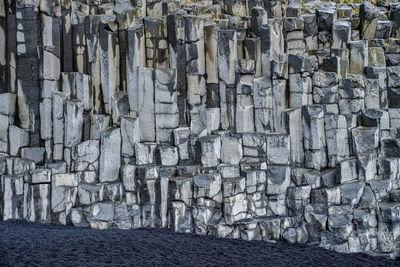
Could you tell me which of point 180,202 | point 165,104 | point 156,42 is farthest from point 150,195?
point 156,42

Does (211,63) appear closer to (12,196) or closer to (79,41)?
(79,41)

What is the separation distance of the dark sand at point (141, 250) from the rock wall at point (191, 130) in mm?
730

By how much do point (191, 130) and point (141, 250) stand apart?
345 cm

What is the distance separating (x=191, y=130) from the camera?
12.2m

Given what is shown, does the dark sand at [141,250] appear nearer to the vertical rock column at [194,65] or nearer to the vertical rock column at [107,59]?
the vertical rock column at [194,65]

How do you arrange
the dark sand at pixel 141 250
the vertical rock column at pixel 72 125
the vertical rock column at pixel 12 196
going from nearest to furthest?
the dark sand at pixel 141 250, the vertical rock column at pixel 12 196, the vertical rock column at pixel 72 125

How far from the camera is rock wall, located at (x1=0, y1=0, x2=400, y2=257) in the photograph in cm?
1174

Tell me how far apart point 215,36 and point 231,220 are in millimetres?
4034

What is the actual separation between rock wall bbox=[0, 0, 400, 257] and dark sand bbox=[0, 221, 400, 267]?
2.39ft

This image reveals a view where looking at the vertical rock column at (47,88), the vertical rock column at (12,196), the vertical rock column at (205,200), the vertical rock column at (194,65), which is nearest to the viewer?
the vertical rock column at (205,200)

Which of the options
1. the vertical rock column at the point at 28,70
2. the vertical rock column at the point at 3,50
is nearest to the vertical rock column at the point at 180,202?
the vertical rock column at the point at 28,70

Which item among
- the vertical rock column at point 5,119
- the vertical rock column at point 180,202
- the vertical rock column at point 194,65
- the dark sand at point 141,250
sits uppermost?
the vertical rock column at point 194,65

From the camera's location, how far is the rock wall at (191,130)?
11.7 metres

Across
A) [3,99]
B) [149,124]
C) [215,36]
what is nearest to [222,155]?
[149,124]
